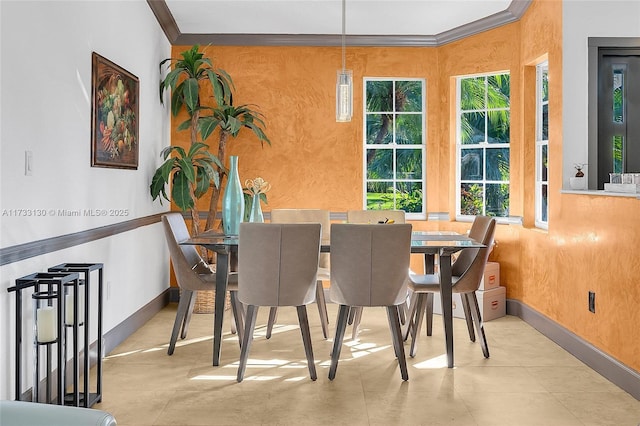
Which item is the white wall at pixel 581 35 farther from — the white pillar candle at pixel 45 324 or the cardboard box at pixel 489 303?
the white pillar candle at pixel 45 324

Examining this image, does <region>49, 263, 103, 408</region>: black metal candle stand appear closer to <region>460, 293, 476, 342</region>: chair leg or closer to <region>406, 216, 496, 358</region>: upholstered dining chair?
<region>406, 216, 496, 358</region>: upholstered dining chair

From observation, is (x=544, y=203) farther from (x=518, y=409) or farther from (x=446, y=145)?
(x=518, y=409)

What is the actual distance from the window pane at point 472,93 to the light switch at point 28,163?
14.2 ft

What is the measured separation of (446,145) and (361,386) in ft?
11.1

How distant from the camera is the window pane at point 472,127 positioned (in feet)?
20.7

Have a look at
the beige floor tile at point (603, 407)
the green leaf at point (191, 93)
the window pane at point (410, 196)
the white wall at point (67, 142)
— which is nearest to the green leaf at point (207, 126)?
the green leaf at point (191, 93)

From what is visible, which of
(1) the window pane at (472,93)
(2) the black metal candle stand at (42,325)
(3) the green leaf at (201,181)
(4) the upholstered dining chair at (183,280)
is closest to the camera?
(2) the black metal candle stand at (42,325)

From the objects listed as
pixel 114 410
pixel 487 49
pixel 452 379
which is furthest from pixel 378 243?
pixel 487 49

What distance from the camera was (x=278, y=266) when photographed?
3.86 metres

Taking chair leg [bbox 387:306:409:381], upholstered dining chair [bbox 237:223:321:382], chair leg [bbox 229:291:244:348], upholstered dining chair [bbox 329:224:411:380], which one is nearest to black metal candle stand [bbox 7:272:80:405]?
upholstered dining chair [bbox 237:223:321:382]

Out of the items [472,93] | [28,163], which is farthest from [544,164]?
[28,163]

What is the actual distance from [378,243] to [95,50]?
7.12ft

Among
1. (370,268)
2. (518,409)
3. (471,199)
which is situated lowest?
(518,409)

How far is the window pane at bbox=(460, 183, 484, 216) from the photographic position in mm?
6348
